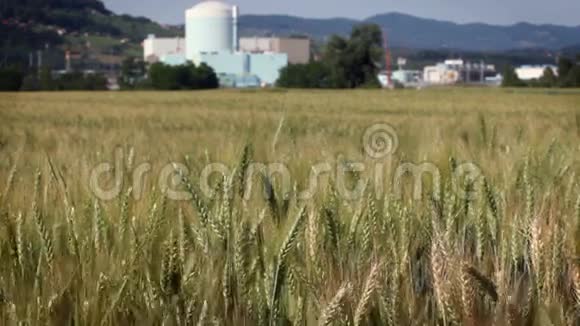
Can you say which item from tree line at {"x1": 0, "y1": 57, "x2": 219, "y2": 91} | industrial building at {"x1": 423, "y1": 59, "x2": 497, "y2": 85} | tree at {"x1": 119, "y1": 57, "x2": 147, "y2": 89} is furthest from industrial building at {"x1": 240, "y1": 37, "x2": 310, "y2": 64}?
tree line at {"x1": 0, "y1": 57, "x2": 219, "y2": 91}

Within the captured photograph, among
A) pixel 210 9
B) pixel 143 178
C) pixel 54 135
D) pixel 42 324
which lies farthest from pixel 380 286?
pixel 210 9

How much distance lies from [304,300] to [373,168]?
71cm

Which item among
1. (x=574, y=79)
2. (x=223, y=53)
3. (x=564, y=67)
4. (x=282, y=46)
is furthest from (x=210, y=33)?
(x=574, y=79)

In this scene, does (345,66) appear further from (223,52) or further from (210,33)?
(210,33)

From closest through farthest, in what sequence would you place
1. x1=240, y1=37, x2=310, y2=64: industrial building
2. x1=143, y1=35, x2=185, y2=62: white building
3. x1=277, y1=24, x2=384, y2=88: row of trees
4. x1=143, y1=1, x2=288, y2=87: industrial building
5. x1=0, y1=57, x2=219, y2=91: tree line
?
1. x1=0, y1=57, x2=219, y2=91: tree line
2. x1=277, y1=24, x2=384, y2=88: row of trees
3. x1=143, y1=1, x2=288, y2=87: industrial building
4. x1=143, y1=35, x2=185, y2=62: white building
5. x1=240, y1=37, x2=310, y2=64: industrial building

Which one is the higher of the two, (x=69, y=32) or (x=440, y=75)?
(x=69, y=32)

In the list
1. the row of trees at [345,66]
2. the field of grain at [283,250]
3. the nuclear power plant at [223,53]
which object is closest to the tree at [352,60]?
the row of trees at [345,66]

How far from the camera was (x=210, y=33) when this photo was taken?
83062mm

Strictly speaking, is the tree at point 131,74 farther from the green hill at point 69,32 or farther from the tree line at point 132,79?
the green hill at point 69,32

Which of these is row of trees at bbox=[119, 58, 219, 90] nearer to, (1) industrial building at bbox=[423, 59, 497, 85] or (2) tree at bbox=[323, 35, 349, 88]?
(2) tree at bbox=[323, 35, 349, 88]

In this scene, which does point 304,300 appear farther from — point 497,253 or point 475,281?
point 497,253

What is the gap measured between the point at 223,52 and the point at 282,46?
71.9ft

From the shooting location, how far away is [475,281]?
1118mm

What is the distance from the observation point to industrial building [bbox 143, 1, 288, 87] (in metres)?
76.2
